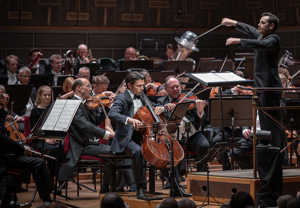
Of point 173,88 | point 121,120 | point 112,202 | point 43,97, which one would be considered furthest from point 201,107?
point 112,202

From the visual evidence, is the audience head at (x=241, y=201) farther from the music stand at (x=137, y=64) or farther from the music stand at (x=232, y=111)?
the music stand at (x=137, y=64)

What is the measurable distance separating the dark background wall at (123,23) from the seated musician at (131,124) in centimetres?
505


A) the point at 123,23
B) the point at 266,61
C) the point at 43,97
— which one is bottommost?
the point at 43,97

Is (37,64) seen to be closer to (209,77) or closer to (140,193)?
(140,193)

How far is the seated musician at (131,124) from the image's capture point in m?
5.34

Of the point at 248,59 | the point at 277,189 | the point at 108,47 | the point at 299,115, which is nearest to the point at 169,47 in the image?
the point at 108,47

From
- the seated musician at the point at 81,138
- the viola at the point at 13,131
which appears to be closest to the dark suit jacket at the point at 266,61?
the seated musician at the point at 81,138

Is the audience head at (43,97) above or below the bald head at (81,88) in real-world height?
below

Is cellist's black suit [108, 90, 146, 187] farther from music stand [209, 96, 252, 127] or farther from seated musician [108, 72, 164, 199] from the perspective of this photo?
music stand [209, 96, 252, 127]

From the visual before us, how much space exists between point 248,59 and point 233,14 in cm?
446

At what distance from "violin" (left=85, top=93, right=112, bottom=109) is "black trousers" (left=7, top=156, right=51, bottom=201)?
1290 mm

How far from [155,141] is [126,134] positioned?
1.44 feet

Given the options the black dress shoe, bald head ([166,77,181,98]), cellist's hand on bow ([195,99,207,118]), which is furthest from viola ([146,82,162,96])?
the black dress shoe

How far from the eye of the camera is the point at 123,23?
11672 millimetres
